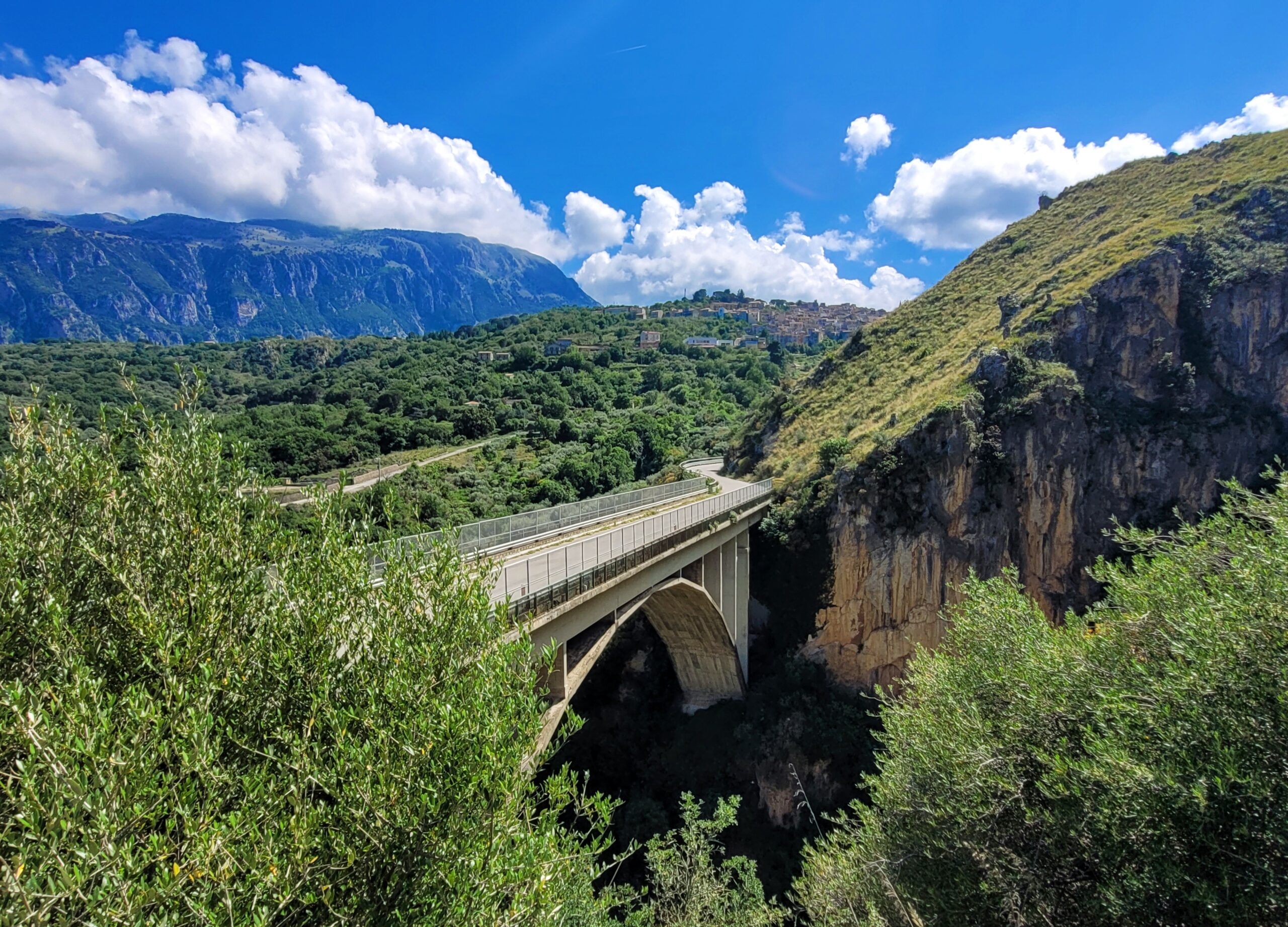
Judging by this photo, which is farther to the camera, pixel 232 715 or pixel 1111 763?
pixel 1111 763

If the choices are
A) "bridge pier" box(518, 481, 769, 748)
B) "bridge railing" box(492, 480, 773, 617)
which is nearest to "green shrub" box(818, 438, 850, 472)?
"bridge pier" box(518, 481, 769, 748)

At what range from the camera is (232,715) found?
17.0 feet

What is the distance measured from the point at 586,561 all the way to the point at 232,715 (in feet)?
26.5

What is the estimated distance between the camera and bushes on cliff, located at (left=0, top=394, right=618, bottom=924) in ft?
12.1

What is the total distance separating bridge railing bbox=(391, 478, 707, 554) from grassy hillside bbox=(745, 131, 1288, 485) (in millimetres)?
9163

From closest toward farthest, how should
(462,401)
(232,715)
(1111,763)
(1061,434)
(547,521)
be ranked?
(232,715), (1111,763), (547,521), (1061,434), (462,401)

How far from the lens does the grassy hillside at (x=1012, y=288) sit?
29453mm

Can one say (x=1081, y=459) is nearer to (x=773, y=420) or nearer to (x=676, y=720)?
(x=773, y=420)

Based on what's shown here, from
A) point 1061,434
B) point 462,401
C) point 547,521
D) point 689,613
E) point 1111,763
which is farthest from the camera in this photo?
point 462,401

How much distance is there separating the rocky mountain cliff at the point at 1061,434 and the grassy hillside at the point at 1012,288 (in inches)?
8.7

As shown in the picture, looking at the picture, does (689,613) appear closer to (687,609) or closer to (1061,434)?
(687,609)

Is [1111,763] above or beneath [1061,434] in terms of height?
beneath

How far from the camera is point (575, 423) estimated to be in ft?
193

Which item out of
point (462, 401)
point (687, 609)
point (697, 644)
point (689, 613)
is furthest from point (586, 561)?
point (462, 401)
